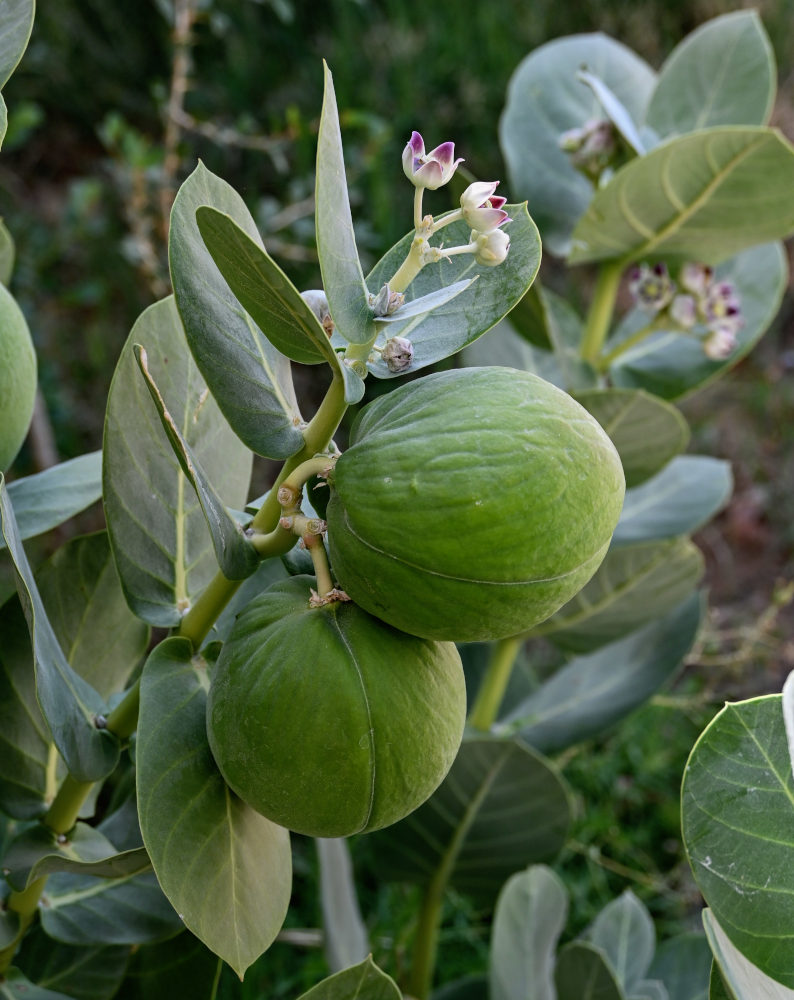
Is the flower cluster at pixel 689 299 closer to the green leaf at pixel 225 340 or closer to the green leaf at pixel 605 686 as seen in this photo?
the green leaf at pixel 605 686

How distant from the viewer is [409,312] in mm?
564

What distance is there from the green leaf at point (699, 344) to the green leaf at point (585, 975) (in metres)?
0.66

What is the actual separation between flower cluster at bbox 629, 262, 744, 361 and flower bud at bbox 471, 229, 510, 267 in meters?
0.64

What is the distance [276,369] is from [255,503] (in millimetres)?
109

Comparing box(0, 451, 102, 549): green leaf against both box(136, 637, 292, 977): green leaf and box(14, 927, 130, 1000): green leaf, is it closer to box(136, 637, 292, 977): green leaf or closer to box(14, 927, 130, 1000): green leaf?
box(136, 637, 292, 977): green leaf

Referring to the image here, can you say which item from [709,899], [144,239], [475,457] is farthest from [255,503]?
[144,239]

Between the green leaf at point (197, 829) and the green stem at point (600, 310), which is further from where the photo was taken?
the green stem at point (600, 310)

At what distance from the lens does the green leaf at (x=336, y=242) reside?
53 cm

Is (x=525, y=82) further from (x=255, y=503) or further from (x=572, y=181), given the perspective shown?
(x=255, y=503)

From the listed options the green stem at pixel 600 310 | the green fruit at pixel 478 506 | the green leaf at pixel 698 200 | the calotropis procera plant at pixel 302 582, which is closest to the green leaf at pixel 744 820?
the calotropis procera plant at pixel 302 582

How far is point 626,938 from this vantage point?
1.22 meters

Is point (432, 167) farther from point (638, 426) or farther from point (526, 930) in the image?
point (526, 930)

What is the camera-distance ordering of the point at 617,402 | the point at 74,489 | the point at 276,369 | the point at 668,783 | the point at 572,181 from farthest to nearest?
the point at 668,783, the point at 572,181, the point at 617,402, the point at 74,489, the point at 276,369

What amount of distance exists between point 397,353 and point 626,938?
907 millimetres
